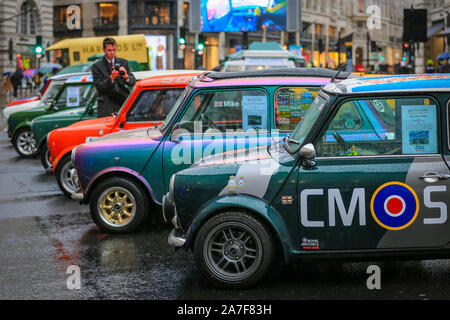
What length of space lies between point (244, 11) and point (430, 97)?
144 feet

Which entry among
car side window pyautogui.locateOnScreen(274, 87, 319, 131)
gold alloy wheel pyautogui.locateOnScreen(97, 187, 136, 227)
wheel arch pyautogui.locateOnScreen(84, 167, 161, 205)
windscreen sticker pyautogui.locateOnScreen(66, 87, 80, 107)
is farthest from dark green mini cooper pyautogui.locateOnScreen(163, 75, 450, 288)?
windscreen sticker pyautogui.locateOnScreen(66, 87, 80, 107)

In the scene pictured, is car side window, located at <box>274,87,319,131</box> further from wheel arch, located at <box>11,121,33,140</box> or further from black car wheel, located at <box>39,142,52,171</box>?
wheel arch, located at <box>11,121,33,140</box>

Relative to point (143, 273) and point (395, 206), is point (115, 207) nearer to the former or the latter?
point (143, 273)

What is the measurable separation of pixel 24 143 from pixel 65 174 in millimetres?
6902

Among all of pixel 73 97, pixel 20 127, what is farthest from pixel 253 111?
pixel 20 127

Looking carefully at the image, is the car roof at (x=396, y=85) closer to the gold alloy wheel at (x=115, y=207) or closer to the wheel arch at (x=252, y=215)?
the wheel arch at (x=252, y=215)

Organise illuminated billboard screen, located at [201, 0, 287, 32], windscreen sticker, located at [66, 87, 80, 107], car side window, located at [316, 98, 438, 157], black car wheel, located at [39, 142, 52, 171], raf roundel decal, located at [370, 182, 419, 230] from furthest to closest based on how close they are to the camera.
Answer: illuminated billboard screen, located at [201, 0, 287, 32]
windscreen sticker, located at [66, 87, 80, 107]
black car wheel, located at [39, 142, 52, 171]
car side window, located at [316, 98, 438, 157]
raf roundel decal, located at [370, 182, 419, 230]

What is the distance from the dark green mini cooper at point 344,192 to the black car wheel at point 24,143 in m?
12.4

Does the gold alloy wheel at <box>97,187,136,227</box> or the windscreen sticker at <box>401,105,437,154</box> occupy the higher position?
the windscreen sticker at <box>401,105,437,154</box>

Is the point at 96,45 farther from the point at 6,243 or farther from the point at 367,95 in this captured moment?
the point at 367,95

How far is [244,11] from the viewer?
1909 inches

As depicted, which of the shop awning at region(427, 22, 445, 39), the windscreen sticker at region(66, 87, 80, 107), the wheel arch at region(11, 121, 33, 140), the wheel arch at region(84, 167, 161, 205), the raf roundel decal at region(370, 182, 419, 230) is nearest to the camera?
the raf roundel decal at region(370, 182, 419, 230)

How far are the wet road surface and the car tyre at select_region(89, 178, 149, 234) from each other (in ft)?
0.45

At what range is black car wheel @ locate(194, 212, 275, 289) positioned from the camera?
554 centimetres
